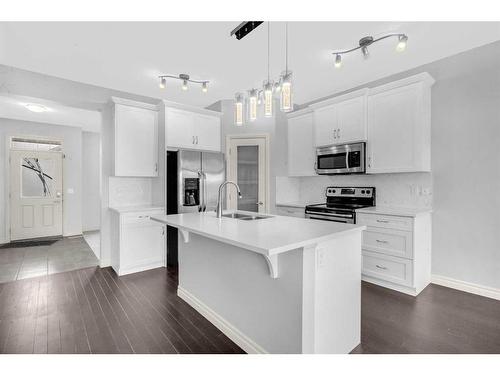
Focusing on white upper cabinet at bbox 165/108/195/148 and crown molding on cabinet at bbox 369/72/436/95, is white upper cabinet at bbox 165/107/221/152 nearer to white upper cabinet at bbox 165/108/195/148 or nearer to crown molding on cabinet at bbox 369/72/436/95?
white upper cabinet at bbox 165/108/195/148

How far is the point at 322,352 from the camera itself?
162 centimetres

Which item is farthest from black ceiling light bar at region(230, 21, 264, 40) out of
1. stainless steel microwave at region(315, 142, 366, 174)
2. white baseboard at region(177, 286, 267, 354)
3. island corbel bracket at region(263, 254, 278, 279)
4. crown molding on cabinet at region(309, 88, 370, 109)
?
white baseboard at region(177, 286, 267, 354)

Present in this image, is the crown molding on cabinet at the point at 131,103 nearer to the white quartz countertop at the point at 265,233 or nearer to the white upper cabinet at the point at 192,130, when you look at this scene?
the white upper cabinet at the point at 192,130

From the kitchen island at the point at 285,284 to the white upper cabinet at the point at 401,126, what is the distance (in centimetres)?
165

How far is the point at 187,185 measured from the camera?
376 centimetres

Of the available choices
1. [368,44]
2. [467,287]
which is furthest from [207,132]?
[467,287]

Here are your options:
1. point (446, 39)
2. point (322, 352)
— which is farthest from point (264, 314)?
point (446, 39)

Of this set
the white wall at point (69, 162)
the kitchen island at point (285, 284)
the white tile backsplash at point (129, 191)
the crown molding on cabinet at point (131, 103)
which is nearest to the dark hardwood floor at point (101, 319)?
the kitchen island at point (285, 284)

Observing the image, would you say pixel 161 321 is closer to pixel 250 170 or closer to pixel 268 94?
pixel 268 94

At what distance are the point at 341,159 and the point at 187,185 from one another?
7.31ft

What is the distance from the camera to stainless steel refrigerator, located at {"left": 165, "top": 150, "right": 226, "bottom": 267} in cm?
371

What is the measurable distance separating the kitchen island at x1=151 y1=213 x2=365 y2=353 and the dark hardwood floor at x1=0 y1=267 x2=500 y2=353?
8.9 inches
